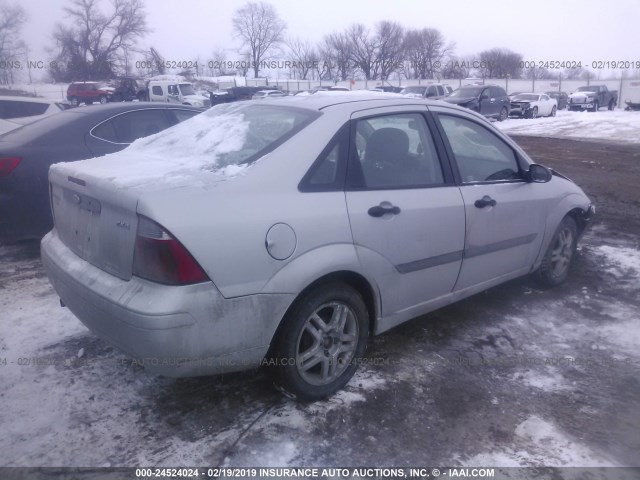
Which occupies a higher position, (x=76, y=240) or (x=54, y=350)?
(x=76, y=240)

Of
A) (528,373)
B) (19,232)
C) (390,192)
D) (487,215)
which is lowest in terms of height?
(528,373)

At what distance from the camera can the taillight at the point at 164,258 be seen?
241cm

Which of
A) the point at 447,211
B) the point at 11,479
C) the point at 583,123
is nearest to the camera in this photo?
the point at 11,479

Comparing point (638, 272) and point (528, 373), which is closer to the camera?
point (528, 373)

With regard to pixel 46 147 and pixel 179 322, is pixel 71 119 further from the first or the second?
pixel 179 322

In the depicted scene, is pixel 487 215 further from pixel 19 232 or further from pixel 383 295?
pixel 19 232

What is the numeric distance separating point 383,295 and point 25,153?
3.90 meters

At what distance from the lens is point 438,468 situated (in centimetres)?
258

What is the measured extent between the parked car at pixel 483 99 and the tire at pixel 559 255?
66.2 ft

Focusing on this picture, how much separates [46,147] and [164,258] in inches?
143

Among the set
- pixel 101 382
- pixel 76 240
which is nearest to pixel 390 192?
pixel 76 240

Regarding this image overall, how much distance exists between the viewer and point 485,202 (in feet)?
12.2

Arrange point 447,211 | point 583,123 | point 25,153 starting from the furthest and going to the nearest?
point 583,123 < point 25,153 < point 447,211

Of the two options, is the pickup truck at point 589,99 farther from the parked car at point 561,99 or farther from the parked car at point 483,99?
the parked car at point 483,99
